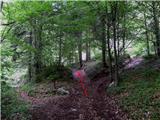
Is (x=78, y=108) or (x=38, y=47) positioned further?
(x=38, y=47)

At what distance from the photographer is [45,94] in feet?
55.9

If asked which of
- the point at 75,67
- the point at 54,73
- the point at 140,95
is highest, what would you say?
the point at 75,67

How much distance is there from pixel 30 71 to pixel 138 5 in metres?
11.2

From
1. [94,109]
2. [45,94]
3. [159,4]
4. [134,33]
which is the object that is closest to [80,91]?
[45,94]

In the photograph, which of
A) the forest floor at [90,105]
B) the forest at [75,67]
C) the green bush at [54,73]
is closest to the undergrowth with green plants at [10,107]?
the forest at [75,67]

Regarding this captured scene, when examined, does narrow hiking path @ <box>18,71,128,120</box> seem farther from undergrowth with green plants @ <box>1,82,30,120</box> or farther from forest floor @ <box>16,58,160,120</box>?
undergrowth with green plants @ <box>1,82,30,120</box>

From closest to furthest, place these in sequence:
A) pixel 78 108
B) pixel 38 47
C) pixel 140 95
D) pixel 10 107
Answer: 1. pixel 10 107
2. pixel 78 108
3. pixel 140 95
4. pixel 38 47

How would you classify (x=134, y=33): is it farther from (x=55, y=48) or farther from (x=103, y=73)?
(x=55, y=48)

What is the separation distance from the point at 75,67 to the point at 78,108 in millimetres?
Answer: 17177

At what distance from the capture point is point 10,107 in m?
10.8

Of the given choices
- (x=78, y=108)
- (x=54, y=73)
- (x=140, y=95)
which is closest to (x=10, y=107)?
(x=78, y=108)

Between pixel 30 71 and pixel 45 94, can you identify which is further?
pixel 30 71

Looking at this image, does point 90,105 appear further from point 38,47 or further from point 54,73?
point 38,47

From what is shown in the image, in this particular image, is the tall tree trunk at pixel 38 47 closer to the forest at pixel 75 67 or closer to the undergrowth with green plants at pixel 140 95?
the forest at pixel 75 67
